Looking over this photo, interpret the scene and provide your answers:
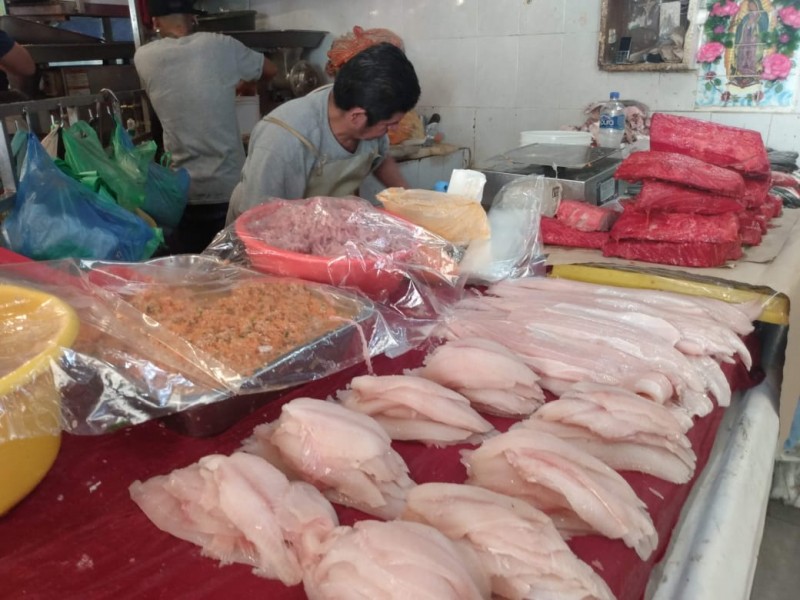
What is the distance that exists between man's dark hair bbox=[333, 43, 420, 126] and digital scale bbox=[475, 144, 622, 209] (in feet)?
1.95

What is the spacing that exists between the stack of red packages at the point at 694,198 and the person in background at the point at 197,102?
2.35m

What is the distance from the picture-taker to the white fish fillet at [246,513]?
0.93 meters

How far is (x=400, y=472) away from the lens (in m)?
1.09

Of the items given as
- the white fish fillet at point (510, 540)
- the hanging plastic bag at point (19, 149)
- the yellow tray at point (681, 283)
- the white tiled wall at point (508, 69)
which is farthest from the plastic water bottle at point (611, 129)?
the white fish fillet at point (510, 540)

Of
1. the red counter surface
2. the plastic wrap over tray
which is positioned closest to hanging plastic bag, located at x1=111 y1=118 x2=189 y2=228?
the plastic wrap over tray

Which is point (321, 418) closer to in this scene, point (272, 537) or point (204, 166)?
point (272, 537)

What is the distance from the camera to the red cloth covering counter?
914mm

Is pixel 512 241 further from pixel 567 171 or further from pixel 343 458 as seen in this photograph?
pixel 343 458

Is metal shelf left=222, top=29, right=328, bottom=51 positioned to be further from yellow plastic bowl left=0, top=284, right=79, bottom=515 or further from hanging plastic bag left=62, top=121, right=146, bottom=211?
yellow plastic bowl left=0, top=284, right=79, bottom=515

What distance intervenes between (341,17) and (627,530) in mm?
5096

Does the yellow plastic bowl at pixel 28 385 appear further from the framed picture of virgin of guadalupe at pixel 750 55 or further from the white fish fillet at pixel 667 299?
the framed picture of virgin of guadalupe at pixel 750 55

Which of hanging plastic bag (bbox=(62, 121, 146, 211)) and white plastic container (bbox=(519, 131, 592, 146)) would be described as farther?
white plastic container (bbox=(519, 131, 592, 146))

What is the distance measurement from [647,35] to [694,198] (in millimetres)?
2236

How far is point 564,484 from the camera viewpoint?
3.29 ft
